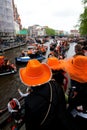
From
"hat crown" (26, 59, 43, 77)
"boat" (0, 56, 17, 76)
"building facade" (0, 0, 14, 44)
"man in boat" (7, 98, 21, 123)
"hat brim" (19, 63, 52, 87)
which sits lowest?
"boat" (0, 56, 17, 76)

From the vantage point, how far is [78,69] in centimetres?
377

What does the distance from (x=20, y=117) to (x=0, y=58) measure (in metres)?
A: 17.5

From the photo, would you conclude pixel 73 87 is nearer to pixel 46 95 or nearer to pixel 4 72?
pixel 46 95

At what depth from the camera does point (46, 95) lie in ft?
9.65

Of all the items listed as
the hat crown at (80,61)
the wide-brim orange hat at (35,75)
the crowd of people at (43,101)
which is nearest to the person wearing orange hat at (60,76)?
the hat crown at (80,61)

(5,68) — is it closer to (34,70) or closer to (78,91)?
(78,91)

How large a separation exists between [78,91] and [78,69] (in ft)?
1.15

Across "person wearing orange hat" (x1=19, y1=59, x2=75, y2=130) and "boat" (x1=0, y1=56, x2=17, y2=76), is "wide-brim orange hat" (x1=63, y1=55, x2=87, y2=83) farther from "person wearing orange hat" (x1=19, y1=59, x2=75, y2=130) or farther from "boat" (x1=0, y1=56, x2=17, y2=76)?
"boat" (x1=0, y1=56, x2=17, y2=76)

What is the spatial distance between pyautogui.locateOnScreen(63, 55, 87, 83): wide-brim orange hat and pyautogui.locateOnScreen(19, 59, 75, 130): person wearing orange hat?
2.40 ft

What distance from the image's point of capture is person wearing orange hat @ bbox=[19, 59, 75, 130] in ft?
9.52

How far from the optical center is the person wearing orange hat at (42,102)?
9.52 feet

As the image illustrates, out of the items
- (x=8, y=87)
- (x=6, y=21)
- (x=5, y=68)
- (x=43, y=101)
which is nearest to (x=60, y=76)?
(x=43, y=101)

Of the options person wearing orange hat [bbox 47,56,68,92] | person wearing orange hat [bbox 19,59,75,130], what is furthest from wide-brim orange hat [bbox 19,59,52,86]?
person wearing orange hat [bbox 47,56,68,92]

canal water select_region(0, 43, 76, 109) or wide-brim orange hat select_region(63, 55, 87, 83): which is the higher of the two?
wide-brim orange hat select_region(63, 55, 87, 83)
